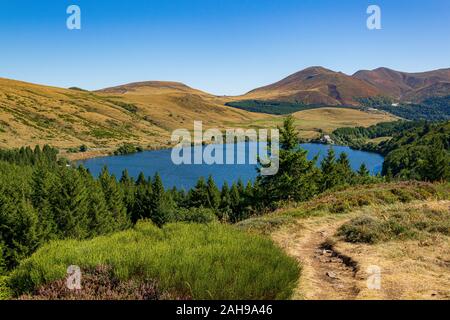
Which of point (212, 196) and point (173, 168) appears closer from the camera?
point (212, 196)

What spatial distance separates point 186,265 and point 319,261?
Result: 18.7ft

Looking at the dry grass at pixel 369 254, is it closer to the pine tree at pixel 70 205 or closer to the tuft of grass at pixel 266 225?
the tuft of grass at pixel 266 225

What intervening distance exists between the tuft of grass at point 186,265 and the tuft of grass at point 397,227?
565 centimetres

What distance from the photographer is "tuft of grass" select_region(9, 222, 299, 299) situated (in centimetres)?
642

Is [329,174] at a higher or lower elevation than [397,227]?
lower

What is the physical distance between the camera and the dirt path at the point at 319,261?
8121mm

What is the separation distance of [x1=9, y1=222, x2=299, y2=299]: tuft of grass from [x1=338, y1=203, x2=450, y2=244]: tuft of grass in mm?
5648

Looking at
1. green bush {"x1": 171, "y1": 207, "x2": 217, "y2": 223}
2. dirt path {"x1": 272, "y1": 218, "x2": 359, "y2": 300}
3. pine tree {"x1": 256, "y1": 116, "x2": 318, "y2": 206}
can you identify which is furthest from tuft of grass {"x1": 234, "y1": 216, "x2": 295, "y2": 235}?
pine tree {"x1": 256, "y1": 116, "x2": 318, "y2": 206}

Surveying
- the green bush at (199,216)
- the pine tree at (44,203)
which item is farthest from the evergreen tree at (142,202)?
the pine tree at (44,203)

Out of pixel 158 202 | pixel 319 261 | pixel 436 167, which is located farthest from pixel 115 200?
pixel 319 261

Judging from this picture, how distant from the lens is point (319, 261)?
11188mm

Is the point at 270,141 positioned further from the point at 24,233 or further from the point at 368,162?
the point at 368,162

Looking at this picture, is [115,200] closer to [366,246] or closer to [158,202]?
[158,202]
